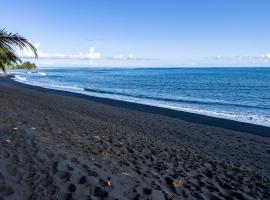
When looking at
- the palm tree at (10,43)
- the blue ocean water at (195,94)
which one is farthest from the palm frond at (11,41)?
the blue ocean water at (195,94)

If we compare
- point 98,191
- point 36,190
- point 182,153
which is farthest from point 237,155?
point 36,190

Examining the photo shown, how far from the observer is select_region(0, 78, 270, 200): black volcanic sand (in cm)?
619

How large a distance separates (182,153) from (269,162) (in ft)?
10.5

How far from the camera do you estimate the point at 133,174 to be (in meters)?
7.38

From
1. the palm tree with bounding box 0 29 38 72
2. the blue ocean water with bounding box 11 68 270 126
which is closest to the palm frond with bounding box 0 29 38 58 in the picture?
the palm tree with bounding box 0 29 38 72

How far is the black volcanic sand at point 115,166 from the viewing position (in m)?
6.19

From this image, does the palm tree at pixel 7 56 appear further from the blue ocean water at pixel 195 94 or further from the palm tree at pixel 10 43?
the blue ocean water at pixel 195 94

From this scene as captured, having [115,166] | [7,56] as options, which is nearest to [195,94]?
[7,56]

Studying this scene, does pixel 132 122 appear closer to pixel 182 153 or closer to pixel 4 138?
pixel 182 153

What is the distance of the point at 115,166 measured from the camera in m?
7.84

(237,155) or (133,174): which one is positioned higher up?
(133,174)

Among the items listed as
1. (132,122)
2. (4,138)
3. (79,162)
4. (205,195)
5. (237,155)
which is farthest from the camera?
(132,122)

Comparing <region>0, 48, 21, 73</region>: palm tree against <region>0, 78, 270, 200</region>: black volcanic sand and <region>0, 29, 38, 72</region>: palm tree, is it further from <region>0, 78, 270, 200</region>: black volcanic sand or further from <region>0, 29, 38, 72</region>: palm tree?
<region>0, 78, 270, 200</region>: black volcanic sand

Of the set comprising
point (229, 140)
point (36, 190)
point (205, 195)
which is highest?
point (36, 190)
